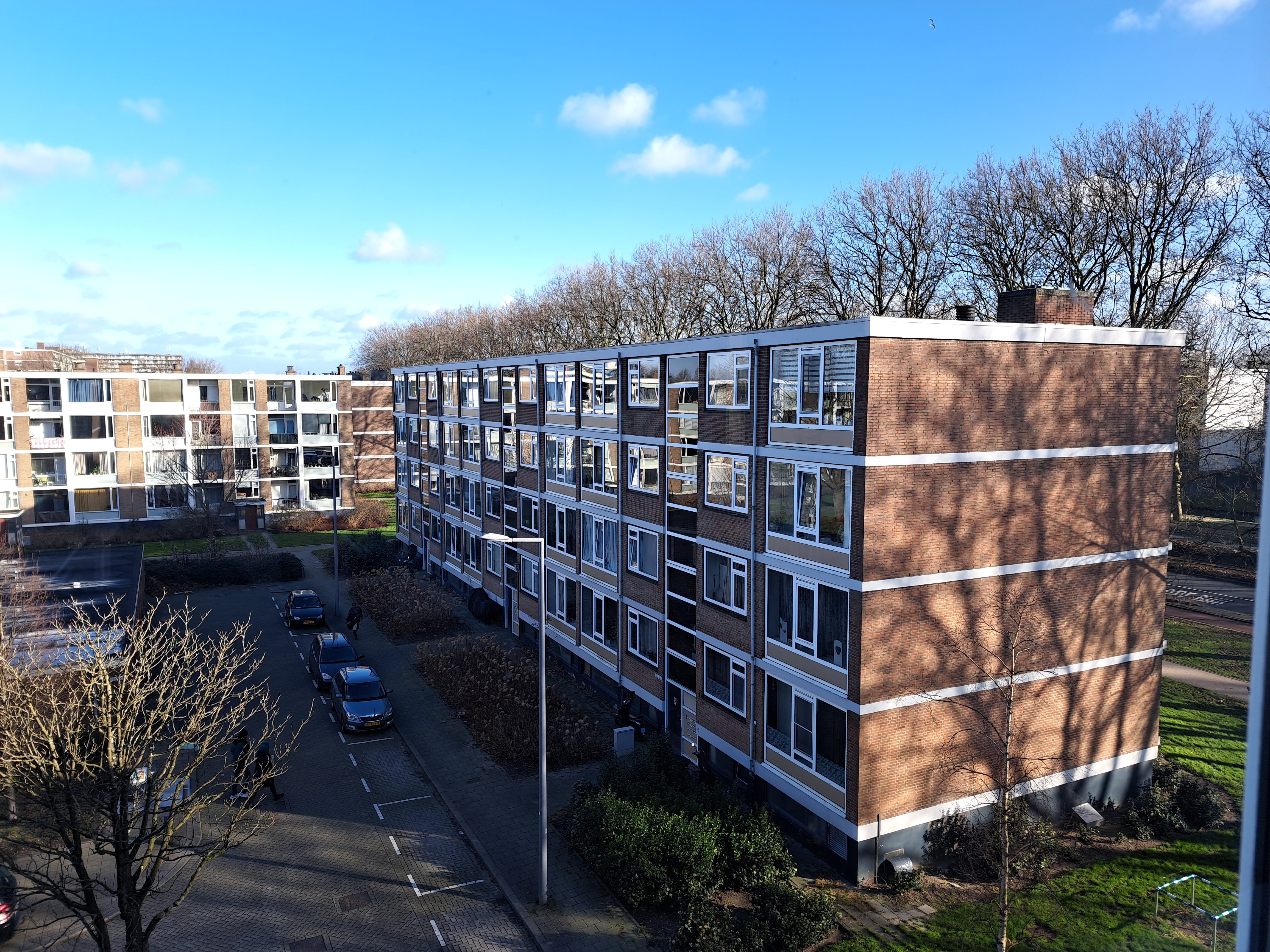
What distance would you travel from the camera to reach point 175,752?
12.3m

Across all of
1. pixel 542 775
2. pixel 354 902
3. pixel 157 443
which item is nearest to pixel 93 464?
pixel 157 443

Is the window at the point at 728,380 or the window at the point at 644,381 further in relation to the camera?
the window at the point at 644,381

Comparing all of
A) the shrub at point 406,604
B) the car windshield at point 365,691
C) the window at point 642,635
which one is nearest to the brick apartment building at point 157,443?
the shrub at point 406,604

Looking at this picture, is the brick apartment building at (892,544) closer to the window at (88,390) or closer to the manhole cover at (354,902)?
the manhole cover at (354,902)

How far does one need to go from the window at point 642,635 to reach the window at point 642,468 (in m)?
3.61

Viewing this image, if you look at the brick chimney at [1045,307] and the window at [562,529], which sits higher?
the brick chimney at [1045,307]

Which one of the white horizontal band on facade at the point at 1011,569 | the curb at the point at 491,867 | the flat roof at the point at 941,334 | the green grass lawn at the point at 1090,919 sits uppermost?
the flat roof at the point at 941,334

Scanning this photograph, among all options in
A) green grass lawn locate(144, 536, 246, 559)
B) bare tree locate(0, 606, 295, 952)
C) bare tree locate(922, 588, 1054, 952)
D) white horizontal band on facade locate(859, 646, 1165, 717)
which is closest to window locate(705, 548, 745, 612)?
white horizontal band on facade locate(859, 646, 1165, 717)

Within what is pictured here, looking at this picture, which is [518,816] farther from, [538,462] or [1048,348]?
[1048,348]

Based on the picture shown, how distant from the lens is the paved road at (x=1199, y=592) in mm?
31781

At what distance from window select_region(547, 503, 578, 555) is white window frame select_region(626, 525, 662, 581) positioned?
11.3ft

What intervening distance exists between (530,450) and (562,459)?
2924 mm

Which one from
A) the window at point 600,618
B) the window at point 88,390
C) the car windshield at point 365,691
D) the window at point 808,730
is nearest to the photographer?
the window at point 808,730

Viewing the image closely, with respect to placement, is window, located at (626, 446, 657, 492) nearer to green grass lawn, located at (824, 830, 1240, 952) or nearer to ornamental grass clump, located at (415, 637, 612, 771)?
ornamental grass clump, located at (415, 637, 612, 771)
